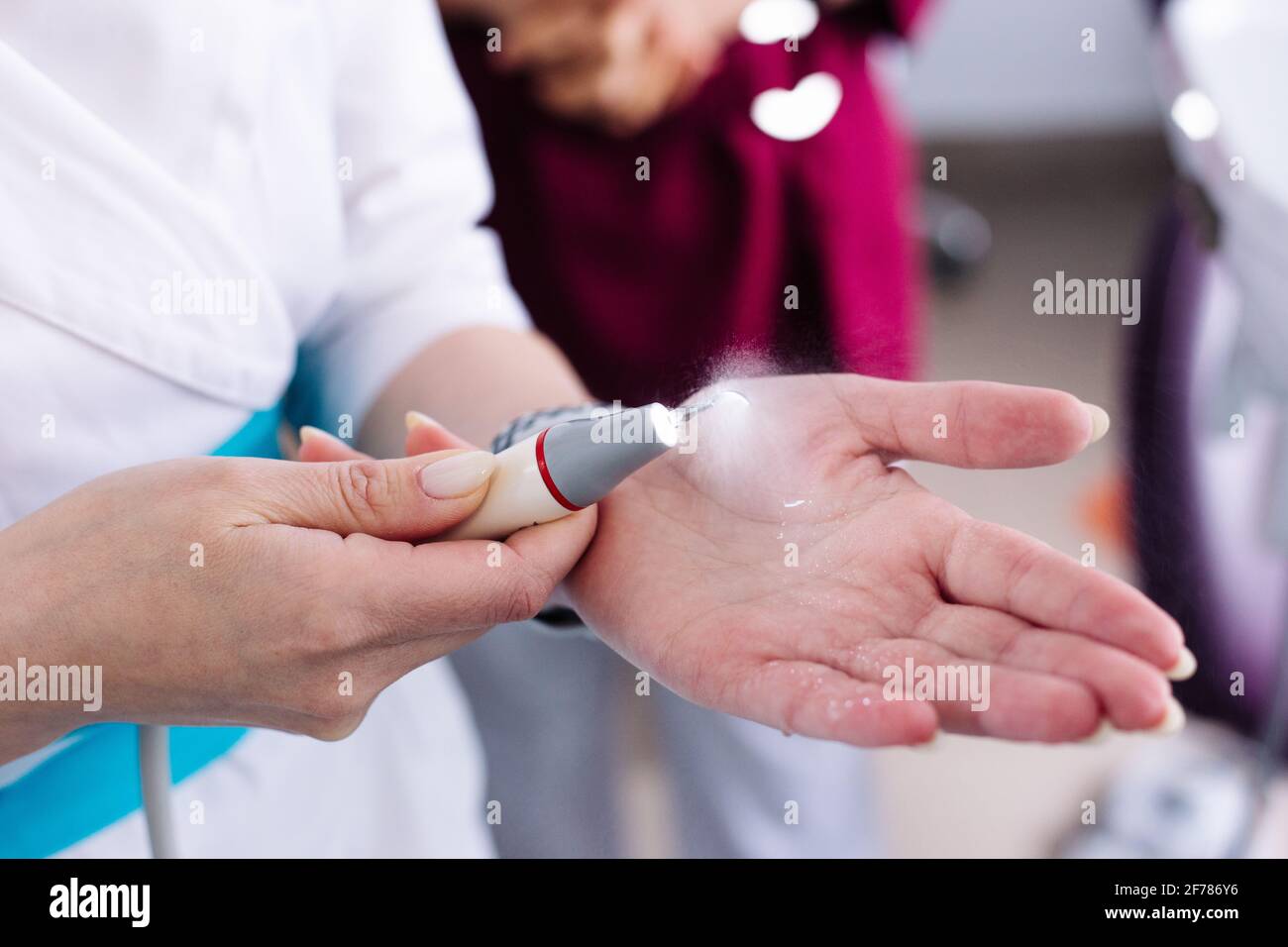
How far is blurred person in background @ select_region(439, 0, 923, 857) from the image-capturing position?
2.18 feet

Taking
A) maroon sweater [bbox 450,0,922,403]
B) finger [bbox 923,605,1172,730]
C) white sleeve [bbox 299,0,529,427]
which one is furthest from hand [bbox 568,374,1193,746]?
maroon sweater [bbox 450,0,922,403]

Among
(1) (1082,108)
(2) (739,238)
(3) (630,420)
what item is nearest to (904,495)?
(3) (630,420)

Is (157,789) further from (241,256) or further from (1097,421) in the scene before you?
(1097,421)

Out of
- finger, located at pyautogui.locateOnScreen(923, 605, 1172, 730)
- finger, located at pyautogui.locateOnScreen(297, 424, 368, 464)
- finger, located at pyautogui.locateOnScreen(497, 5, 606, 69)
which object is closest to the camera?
finger, located at pyautogui.locateOnScreen(923, 605, 1172, 730)

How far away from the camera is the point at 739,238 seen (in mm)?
664

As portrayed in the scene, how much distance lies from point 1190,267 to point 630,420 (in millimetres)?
704

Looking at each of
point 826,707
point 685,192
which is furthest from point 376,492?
point 685,192

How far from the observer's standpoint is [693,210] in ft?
2.21

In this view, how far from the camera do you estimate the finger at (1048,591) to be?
282 millimetres

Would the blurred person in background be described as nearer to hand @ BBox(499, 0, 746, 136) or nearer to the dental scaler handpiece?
hand @ BBox(499, 0, 746, 136)

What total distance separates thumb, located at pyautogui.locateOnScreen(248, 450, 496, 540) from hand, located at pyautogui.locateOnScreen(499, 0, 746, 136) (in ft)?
1.36
